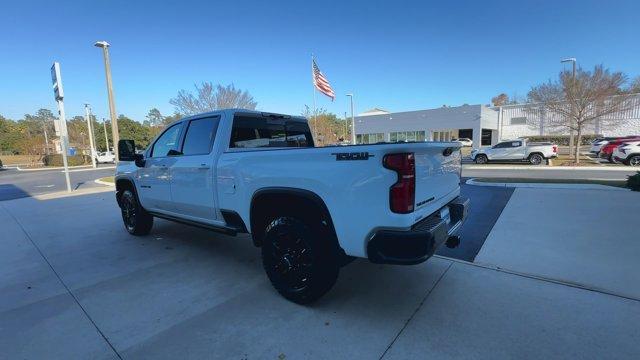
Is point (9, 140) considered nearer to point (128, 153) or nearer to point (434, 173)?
point (128, 153)

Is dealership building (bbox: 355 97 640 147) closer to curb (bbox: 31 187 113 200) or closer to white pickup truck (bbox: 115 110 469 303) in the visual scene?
curb (bbox: 31 187 113 200)

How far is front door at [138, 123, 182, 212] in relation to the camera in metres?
4.58

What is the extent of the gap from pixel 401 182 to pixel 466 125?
41.3 meters

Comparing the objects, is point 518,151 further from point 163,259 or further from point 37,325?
point 37,325

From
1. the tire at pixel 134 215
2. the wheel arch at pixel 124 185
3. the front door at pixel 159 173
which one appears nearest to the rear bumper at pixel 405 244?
the front door at pixel 159 173

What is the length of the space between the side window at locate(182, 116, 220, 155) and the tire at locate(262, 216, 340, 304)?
59.6 inches

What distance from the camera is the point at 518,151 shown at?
20453 mm

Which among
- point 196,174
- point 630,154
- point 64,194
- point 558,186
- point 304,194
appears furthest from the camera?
point 630,154

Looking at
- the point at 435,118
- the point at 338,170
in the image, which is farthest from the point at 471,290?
the point at 435,118

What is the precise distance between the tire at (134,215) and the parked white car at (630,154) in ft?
72.8

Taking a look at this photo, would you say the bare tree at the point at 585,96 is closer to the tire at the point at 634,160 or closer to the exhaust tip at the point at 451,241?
the tire at the point at 634,160

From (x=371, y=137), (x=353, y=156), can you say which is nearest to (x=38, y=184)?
(x=353, y=156)

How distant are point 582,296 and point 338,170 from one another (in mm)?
2747

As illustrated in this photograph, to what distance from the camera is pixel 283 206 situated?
322 centimetres
